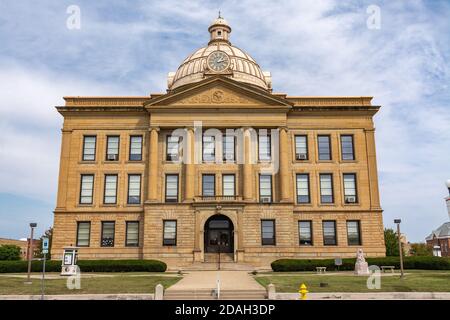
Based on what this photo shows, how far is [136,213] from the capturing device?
44625 millimetres

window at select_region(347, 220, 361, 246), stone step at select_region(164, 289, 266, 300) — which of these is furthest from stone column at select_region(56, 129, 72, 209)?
window at select_region(347, 220, 361, 246)

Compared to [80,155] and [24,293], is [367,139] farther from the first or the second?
[24,293]

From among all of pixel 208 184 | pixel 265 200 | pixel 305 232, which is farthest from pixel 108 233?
pixel 305 232

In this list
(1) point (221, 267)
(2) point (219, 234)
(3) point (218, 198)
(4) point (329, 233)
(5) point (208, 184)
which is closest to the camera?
(1) point (221, 267)

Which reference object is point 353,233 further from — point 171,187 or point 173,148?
point 173,148

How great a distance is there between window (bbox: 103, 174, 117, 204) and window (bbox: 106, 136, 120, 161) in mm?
1933

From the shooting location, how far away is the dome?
194ft

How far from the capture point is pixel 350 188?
150 feet

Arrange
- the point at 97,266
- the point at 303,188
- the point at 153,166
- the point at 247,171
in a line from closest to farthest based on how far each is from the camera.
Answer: the point at 97,266
the point at 247,171
the point at 153,166
the point at 303,188

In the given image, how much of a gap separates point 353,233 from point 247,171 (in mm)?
12487
